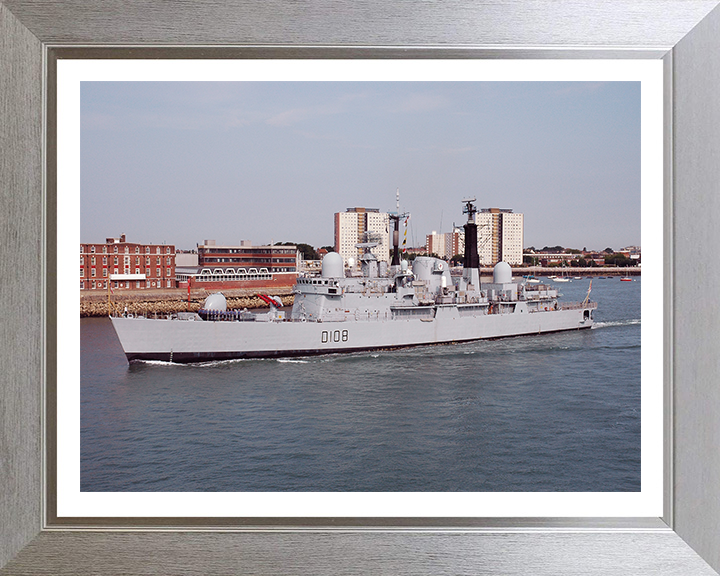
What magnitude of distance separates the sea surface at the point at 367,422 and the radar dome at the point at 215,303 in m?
0.73

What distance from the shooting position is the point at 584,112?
4090 millimetres

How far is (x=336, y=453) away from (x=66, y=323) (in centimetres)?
221

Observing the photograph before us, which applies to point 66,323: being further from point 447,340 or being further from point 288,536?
point 447,340

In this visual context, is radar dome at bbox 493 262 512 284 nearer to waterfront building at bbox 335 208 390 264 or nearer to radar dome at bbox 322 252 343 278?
radar dome at bbox 322 252 343 278

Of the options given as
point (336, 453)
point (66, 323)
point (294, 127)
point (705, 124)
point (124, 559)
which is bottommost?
point (336, 453)

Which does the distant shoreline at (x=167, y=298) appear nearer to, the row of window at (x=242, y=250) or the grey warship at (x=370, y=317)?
the grey warship at (x=370, y=317)

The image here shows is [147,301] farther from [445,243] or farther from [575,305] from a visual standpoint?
[575,305]

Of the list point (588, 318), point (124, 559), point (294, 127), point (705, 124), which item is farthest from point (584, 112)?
point (588, 318)

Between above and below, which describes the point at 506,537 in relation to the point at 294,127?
below

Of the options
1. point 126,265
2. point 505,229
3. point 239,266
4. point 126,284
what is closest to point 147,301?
point 126,284

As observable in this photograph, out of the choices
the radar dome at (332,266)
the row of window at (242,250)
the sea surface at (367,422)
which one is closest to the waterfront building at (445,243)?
the radar dome at (332,266)

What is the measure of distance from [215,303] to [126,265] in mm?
1203

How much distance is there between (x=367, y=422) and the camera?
4391 mm

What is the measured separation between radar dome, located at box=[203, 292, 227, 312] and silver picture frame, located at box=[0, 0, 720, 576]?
484cm
